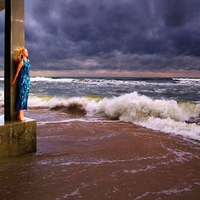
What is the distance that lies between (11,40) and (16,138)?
205cm

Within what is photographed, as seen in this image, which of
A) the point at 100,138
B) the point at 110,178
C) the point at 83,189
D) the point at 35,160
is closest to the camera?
the point at 83,189

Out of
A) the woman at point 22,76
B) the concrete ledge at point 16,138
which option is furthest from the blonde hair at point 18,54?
the concrete ledge at point 16,138

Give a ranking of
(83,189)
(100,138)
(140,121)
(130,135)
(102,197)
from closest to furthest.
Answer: (102,197), (83,189), (100,138), (130,135), (140,121)

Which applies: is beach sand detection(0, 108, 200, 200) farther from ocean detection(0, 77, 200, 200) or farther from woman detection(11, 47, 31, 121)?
woman detection(11, 47, 31, 121)

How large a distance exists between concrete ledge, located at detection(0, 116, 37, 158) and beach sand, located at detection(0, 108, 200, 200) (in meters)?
0.20

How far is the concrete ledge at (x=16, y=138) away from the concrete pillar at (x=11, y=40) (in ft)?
1.10

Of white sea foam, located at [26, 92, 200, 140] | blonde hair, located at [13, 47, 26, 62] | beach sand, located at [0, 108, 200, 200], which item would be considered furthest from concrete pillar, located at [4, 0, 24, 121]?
white sea foam, located at [26, 92, 200, 140]

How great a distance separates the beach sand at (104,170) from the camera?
333 cm

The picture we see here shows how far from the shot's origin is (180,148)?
574 centimetres

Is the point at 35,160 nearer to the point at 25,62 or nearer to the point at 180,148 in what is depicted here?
the point at 25,62

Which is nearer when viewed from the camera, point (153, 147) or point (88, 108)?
point (153, 147)

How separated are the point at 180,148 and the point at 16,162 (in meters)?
3.93

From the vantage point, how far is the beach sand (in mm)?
3332

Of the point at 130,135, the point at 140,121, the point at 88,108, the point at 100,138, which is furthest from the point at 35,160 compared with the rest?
the point at 88,108
